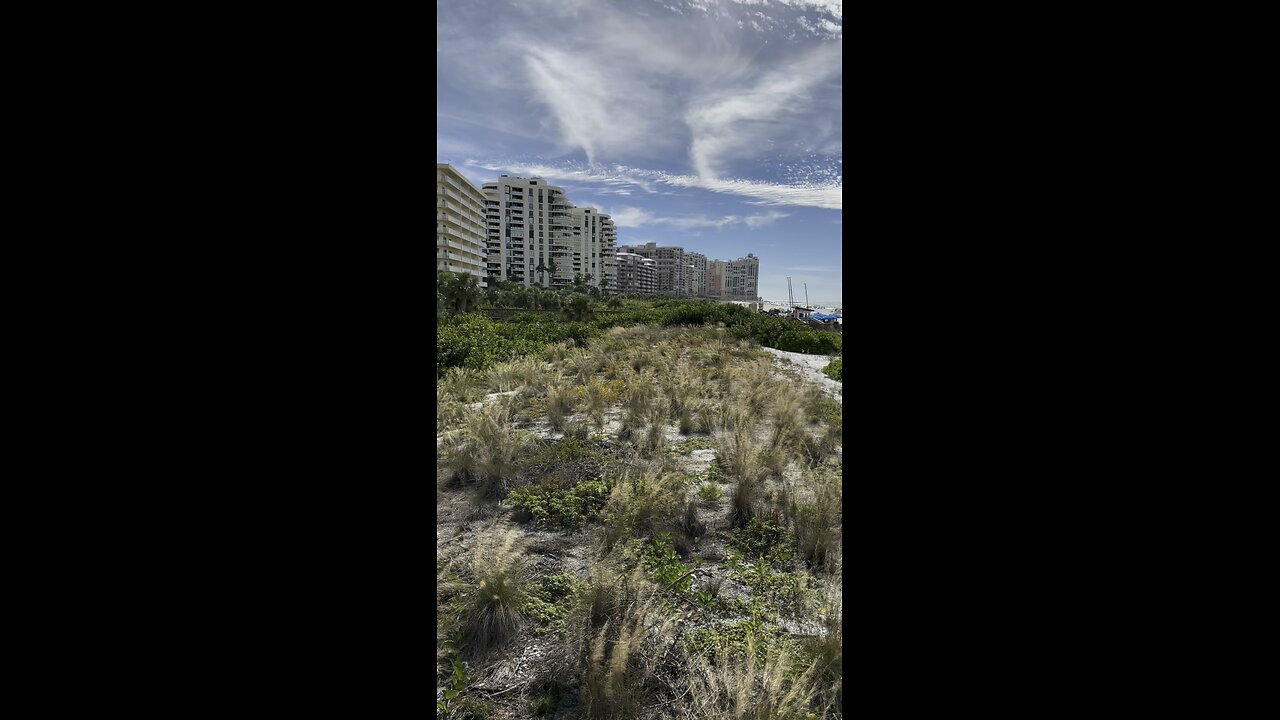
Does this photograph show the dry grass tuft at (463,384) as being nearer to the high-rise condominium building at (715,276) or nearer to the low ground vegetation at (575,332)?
the low ground vegetation at (575,332)

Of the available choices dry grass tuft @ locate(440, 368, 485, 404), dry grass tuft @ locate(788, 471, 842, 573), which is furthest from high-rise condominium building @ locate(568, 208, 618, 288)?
dry grass tuft @ locate(788, 471, 842, 573)

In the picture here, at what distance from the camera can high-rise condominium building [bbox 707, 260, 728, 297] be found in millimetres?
81500

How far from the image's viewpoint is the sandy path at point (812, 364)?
7316mm

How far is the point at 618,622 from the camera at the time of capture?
227cm

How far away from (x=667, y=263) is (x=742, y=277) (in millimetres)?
14301

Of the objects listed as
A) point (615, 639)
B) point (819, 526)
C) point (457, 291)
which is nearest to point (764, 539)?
point (819, 526)

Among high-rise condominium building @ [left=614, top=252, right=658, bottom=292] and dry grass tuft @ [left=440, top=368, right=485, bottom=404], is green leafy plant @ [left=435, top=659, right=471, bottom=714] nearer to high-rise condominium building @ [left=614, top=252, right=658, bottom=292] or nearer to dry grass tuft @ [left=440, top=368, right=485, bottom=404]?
dry grass tuft @ [left=440, top=368, right=485, bottom=404]

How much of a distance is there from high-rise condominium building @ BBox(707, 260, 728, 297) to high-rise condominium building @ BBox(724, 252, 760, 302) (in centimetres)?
63

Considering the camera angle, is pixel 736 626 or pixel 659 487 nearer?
pixel 736 626

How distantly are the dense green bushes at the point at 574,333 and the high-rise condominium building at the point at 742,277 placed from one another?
204ft

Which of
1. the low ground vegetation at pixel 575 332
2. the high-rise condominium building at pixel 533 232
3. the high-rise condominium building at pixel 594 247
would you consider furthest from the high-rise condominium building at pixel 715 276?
the low ground vegetation at pixel 575 332
